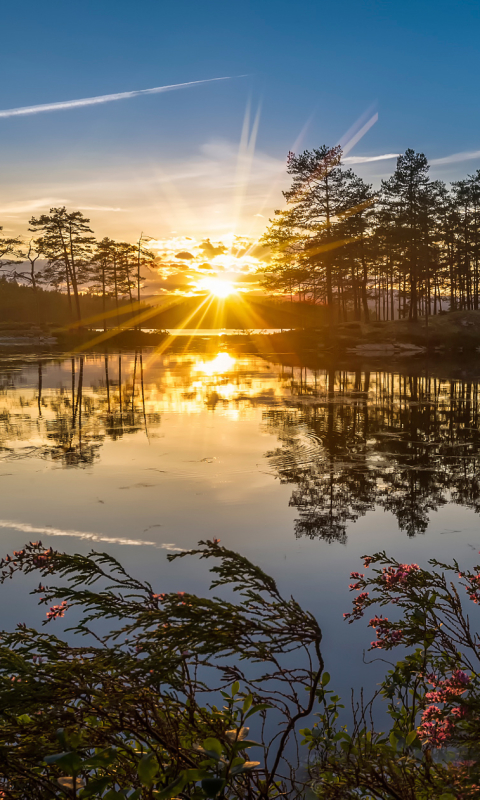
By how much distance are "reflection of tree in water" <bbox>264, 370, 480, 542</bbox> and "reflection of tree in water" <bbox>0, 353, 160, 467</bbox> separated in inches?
140

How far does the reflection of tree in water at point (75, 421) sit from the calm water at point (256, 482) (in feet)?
0.22

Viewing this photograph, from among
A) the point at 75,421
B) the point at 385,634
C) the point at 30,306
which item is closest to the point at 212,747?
the point at 385,634

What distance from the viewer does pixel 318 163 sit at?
4831cm

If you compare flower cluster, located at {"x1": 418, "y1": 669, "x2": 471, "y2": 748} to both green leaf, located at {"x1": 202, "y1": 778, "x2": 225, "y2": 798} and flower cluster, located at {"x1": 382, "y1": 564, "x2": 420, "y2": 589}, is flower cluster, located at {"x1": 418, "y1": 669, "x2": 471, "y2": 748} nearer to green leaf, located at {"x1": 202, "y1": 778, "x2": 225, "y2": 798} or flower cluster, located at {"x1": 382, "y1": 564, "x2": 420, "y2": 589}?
flower cluster, located at {"x1": 382, "y1": 564, "x2": 420, "y2": 589}

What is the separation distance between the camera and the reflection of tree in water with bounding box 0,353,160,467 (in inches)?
447

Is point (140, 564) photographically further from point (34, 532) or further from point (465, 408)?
point (465, 408)

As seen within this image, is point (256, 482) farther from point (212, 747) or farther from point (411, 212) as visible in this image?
point (411, 212)

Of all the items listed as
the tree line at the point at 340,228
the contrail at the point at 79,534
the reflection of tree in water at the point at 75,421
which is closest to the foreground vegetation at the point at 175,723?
the contrail at the point at 79,534

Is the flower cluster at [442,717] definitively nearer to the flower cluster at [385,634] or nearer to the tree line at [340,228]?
the flower cluster at [385,634]

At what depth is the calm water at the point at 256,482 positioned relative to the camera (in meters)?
5.91

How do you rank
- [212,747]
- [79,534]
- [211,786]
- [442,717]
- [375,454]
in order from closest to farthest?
[211,786]
[212,747]
[442,717]
[79,534]
[375,454]

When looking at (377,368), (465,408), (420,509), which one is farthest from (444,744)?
(377,368)

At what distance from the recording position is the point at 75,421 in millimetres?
14750

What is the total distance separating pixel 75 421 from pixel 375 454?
301 inches
